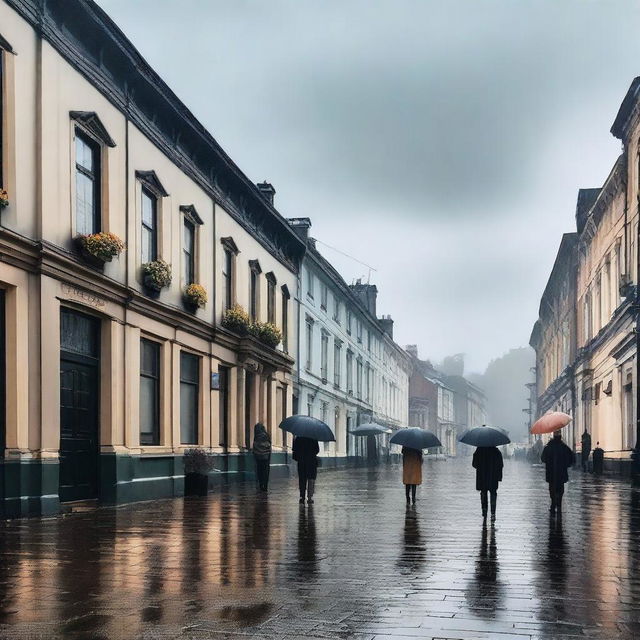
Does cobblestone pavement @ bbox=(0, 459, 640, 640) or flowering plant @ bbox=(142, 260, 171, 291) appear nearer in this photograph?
cobblestone pavement @ bbox=(0, 459, 640, 640)

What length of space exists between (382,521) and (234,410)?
14.1m

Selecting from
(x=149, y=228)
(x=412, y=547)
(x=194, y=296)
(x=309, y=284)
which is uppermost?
(x=309, y=284)

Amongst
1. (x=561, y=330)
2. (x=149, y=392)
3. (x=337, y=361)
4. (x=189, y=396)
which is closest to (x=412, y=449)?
(x=149, y=392)

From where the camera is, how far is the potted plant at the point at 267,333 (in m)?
31.0

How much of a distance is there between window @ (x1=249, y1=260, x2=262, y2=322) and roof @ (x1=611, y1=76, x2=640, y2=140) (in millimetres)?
12658

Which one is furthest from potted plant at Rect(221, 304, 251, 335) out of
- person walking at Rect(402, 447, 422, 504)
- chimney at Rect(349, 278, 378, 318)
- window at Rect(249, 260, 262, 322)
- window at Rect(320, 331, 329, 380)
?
chimney at Rect(349, 278, 378, 318)

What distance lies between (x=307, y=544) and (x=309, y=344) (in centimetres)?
3058

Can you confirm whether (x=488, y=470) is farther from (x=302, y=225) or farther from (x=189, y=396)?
(x=302, y=225)

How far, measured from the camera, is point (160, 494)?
21.8 meters

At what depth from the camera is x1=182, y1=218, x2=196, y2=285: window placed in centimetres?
2505

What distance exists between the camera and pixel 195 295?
2445 centimetres

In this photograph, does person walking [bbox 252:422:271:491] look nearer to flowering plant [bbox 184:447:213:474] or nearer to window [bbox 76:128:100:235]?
flowering plant [bbox 184:447:213:474]

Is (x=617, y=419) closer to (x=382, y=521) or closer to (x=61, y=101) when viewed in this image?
(x=382, y=521)

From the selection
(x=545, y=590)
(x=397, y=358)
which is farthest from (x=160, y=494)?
(x=397, y=358)
